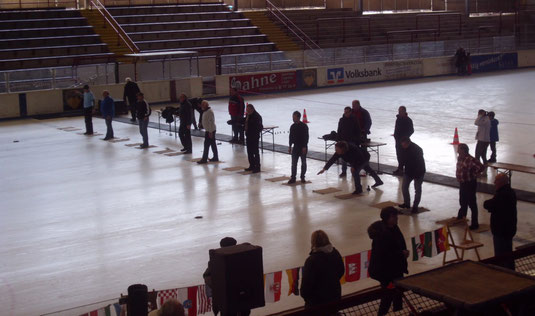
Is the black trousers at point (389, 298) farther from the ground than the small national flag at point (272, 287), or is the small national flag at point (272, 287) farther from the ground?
the black trousers at point (389, 298)

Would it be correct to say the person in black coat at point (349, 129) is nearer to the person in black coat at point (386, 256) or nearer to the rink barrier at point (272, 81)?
Result: the person in black coat at point (386, 256)

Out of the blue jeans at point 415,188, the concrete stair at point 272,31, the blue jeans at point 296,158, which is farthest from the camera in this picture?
the concrete stair at point 272,31

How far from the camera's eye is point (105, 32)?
38188 mm

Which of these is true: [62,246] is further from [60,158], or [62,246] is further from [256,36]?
[256,36]

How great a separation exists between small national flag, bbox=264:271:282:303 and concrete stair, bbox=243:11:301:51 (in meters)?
35.0

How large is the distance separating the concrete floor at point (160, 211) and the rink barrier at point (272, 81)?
5190 millimetres

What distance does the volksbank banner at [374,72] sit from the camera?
39406 millimetres

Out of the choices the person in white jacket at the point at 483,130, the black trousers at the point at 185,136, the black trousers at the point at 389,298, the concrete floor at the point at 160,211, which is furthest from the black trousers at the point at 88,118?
the black trousers at the point at 389,298

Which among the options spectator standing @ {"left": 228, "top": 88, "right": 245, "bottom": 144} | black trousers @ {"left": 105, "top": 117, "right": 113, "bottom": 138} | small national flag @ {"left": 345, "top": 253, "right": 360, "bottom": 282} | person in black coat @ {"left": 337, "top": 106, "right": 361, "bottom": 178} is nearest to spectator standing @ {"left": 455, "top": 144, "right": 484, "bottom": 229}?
small national flag @ {"left": 345, "top": 253, "right": 360, "bottom": 282}

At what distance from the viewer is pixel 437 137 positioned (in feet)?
69.8

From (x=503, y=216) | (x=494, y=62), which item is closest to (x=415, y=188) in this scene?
(x=503, y=216)

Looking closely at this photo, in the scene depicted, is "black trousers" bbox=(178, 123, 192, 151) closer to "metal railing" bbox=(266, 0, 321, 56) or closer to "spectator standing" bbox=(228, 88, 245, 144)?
"spectator standing" bbox=(228, 88, 245, 144)

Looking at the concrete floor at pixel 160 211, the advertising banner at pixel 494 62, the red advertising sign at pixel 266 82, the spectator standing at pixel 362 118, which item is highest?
the advertising banner at pixel 494 62

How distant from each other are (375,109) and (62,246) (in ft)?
59.8
